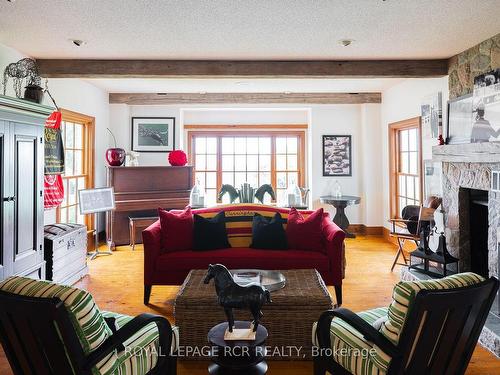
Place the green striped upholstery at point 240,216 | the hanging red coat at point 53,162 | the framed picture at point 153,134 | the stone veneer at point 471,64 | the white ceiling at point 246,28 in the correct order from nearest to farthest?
the white ceiling at point 246,28
the stone veneer at point 471,64
the green striped upholstery at point 240,216
the hanging red coat at point 53,162
the framed picture at point 153,134

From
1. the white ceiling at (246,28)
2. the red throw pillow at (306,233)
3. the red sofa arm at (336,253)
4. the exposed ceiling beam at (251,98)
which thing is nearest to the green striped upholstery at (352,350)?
the red sofa arm at (336,253)

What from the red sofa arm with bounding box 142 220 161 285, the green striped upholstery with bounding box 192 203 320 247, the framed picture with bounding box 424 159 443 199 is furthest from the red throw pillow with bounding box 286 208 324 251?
the framed picture with bounding box 424 159 443 199

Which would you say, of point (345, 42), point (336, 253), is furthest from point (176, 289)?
point (345, 42)

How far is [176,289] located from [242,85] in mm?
3350

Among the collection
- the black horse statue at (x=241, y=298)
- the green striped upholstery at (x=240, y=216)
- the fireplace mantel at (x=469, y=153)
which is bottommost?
the black horse statue at (x=241, y=298)

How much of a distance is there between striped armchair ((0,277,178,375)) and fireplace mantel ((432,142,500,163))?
10.1ft

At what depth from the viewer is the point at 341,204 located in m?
Result: 6.37

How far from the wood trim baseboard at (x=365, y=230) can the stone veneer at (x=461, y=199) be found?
2621 mm

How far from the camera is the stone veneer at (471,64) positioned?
360 cm

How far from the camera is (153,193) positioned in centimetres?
636

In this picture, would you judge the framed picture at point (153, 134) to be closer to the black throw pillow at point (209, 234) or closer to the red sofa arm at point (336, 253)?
the black throw pillow at point (209, 234)

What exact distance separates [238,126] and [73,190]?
3322 millimetres

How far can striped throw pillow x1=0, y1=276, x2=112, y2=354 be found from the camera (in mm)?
1540

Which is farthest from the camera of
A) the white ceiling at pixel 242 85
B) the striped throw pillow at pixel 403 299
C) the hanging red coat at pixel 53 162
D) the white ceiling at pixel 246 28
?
the white ceiling at pixel 242 85
